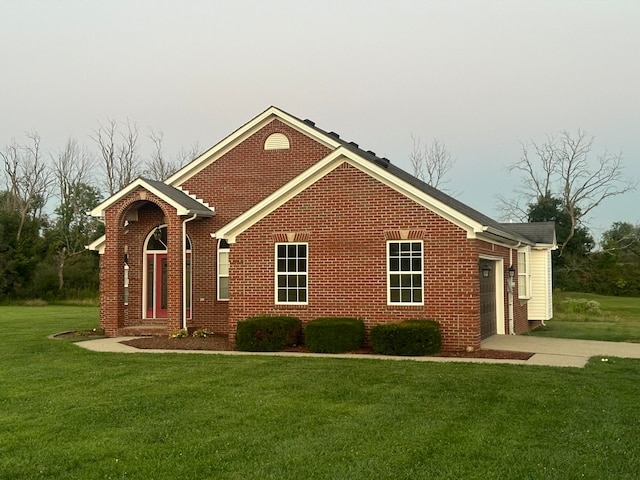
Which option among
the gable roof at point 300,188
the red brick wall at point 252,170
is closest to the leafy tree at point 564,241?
the gable roof at point 300,188

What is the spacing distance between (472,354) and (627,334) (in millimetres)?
8655

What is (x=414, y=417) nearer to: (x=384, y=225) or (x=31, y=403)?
(x=31, y=403)

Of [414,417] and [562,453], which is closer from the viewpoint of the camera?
[562,453]

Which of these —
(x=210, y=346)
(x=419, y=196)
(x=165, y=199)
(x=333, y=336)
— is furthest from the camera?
(x=165, y=199)

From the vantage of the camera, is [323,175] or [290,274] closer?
[323,175]

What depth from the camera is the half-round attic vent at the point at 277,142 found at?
67.6 ft

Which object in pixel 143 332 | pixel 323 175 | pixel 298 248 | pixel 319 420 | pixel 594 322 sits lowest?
pixel 594 322

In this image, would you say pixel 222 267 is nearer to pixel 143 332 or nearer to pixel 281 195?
pixel 143 332

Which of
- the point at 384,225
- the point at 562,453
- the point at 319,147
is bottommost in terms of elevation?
the point at 562,453

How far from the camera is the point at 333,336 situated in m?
15.3

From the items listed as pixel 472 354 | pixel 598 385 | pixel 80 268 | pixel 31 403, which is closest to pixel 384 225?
pixel 472 354

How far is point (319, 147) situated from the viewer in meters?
20.3

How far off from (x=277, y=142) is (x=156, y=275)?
568 centimetres

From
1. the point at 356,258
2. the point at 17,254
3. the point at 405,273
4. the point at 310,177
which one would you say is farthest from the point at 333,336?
the point at 17,254
